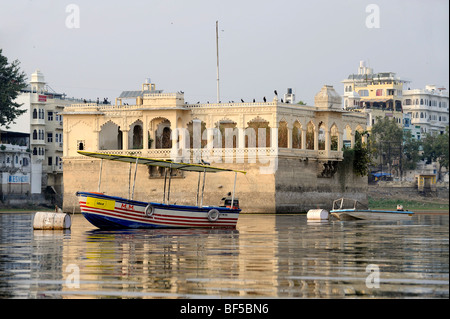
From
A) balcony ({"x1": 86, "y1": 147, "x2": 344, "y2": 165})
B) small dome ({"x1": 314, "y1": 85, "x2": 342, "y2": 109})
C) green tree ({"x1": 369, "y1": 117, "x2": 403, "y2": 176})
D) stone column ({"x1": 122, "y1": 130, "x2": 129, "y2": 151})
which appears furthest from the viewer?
green tree ({"x1": 369, "y1": 117, "x2": 403, "y2": 176})

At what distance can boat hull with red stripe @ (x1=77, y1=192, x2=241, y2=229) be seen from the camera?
41656 mm

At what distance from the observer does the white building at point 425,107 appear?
14900 cm

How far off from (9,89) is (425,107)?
7472 centimetres

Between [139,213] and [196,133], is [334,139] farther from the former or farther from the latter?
[139,213]

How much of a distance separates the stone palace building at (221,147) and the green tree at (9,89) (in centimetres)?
1254

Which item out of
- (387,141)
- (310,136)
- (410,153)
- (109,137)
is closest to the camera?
(109,137)

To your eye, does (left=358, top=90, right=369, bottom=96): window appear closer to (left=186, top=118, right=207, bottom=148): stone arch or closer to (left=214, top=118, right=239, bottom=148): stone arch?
(left=186, top=118, right=207, bottom=148): stone arch

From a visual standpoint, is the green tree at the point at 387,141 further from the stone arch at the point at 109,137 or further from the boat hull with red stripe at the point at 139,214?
the boat hull with red stripe at the point at 139,214

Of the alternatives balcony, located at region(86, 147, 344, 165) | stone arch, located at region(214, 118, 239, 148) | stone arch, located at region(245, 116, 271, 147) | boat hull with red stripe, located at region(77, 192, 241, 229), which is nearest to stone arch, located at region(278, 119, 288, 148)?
stone arch, located at region(245, 116, 271, 147)

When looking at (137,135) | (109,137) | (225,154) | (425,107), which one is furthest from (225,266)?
(425,107)

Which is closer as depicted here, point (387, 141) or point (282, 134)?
point (282, 134)

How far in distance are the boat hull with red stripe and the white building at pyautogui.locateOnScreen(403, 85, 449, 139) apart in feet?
352

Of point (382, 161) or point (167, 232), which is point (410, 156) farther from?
point (167, 232)

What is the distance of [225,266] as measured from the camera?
→ 2348 cm
